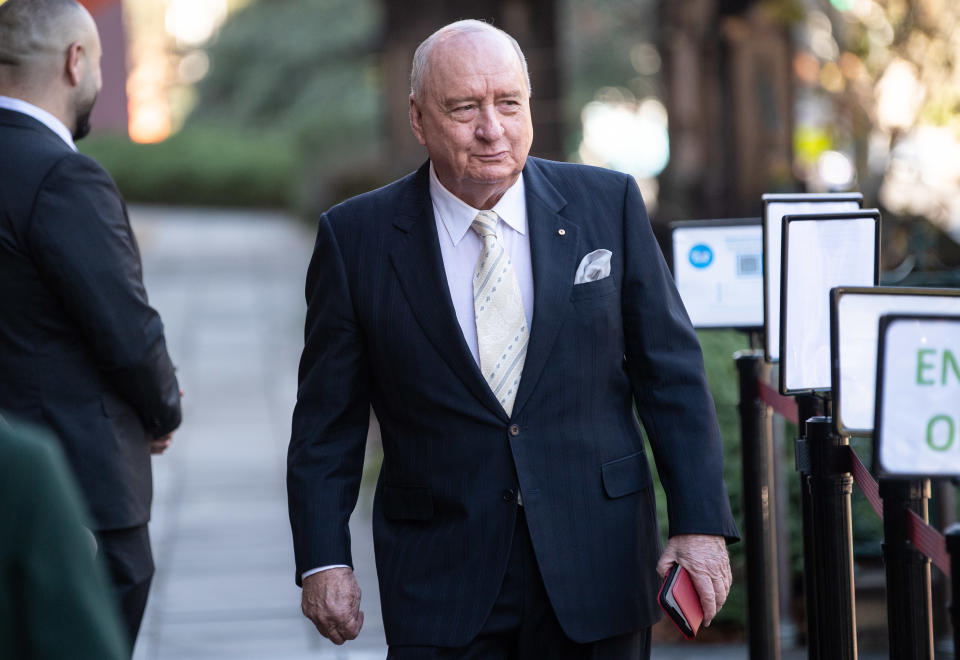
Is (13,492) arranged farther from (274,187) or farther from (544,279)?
(274,187)

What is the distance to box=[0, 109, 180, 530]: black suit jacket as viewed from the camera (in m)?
3.32

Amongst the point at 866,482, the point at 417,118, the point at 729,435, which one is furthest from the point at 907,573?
the point at 729,435

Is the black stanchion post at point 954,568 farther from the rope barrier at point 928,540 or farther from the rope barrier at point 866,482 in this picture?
the rope barrier at point 866,482

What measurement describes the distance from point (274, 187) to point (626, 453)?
27878 millimetres

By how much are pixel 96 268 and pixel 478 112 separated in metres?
0.94

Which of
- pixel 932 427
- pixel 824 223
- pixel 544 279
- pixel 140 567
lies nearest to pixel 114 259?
pixel 140 567

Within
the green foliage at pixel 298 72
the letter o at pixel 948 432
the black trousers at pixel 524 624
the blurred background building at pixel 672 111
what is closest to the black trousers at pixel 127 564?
the black trousers at pixel 524 624

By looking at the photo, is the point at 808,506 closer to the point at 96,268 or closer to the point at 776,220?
the point at 776,220

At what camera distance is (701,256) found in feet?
13.0

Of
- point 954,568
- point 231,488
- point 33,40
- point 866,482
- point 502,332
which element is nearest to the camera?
point 954,568

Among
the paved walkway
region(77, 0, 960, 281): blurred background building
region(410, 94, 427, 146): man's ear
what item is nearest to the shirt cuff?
region(410, 94, 427, 146): man's ear

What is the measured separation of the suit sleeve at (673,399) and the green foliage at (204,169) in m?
27.3

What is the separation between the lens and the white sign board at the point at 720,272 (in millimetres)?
3908

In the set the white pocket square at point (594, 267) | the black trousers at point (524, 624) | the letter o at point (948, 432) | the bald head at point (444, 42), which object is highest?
the bald head at point (444, 42)
